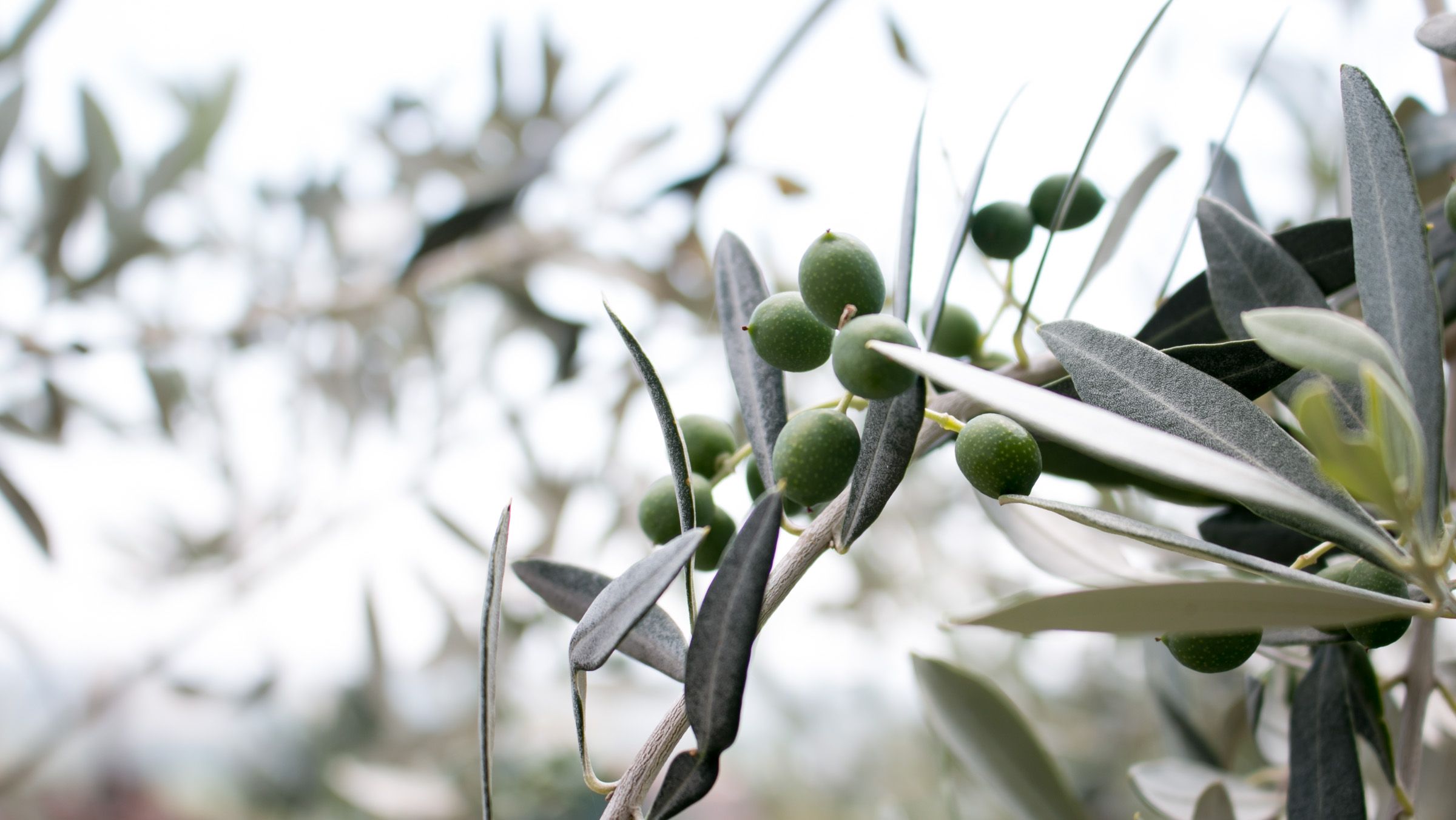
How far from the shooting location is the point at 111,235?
1033 mm

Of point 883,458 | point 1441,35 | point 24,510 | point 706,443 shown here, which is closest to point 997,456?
point 883,458

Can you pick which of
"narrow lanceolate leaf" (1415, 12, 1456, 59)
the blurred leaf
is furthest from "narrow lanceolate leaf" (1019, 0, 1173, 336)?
the blurred leaf

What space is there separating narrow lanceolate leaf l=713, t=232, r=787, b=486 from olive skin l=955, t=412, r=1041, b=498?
0.22ft

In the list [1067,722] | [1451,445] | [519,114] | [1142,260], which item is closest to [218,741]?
[519,114]

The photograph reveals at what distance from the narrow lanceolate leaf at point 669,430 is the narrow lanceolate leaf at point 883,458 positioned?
0.16ft

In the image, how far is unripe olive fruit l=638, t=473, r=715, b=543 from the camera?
318 millimetres

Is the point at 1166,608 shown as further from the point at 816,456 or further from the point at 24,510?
the point at 24,510

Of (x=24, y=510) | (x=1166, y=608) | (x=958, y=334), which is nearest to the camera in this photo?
(x=1166, y=608)

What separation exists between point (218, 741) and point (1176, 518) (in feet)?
9.36

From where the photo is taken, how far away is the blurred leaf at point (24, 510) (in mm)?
779

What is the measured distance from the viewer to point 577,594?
32 cm

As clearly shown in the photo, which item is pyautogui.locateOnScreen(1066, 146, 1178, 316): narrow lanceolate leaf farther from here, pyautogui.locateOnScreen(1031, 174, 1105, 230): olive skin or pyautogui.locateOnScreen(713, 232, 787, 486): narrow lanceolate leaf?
pyautogui.locateOnScreen(713, 232, 787, 486): narrow lanceolate leaf

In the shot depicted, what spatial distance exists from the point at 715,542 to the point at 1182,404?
180 millimetres

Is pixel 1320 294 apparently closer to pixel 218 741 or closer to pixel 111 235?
pixel 111 235
